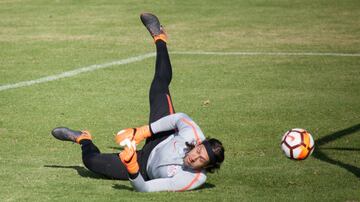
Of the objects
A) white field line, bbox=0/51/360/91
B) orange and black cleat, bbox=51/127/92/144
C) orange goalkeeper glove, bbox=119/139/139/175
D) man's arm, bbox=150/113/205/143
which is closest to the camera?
orange goalkeeper glove, bbox=119/139/139/175

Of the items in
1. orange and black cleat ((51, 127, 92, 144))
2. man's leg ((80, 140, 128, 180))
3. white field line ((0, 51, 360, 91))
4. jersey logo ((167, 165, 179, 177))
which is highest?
jersey logo ((167, 165, 179, 177))

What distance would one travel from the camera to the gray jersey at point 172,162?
35.3 feet

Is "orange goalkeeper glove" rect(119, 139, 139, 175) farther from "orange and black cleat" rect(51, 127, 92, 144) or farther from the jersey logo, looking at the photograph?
"orange and black cleat" rect(51, 127, 92, 144)

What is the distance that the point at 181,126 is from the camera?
441 inches

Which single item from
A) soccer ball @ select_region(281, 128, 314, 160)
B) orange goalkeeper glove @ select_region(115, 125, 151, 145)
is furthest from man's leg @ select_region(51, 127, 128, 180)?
soccer ball @ select_region(281, 128, 314, 160)

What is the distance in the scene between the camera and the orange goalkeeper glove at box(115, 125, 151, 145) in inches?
430

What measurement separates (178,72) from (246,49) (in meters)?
3.22

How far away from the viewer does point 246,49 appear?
73.8 ft

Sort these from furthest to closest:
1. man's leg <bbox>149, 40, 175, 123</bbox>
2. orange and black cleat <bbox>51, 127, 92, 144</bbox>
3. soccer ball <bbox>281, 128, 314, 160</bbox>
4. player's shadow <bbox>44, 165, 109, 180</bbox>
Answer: man's leg <bbox>149, 40, 175, 123</bbox> < orange and black cleat <bbox>51, 127, 92, 144</bbox> < player's shadow <bbox>44, 165, 109, 180</bbox> < soccer ball <bbox>281, 128, 314, 160</bbox>

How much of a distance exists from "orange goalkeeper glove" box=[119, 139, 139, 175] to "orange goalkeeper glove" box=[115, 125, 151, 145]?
0.92 feet

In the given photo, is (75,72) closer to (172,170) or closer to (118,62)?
(118,62)

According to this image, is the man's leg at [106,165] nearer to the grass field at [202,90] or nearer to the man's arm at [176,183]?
the grass field at [202,90]

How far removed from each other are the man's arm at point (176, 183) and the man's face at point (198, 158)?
0.21 meters

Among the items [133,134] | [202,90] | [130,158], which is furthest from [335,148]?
[202,90]
